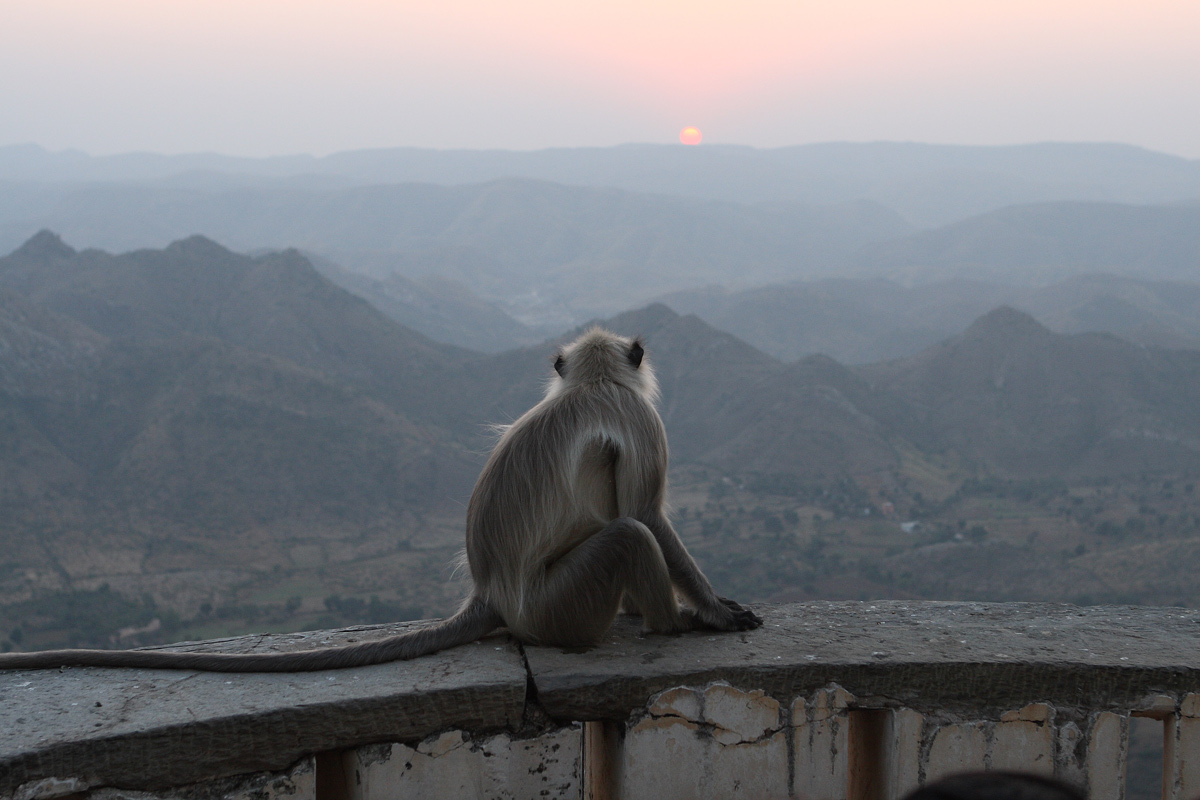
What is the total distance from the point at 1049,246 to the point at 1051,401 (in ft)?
355

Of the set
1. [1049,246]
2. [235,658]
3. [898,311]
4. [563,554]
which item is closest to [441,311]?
[898,311]

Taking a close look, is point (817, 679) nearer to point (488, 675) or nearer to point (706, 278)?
point (488, 675)

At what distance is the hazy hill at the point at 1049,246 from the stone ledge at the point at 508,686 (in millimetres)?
133875

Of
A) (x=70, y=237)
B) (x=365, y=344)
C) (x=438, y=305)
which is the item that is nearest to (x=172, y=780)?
(x=365, y=344)

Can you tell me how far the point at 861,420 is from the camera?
52812mm

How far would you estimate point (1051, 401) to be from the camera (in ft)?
183

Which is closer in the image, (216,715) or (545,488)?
(216,715)

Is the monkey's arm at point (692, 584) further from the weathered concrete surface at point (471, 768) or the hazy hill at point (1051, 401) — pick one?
the hazy hill at point (1051, 401)

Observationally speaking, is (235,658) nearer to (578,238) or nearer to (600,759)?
(600,759)

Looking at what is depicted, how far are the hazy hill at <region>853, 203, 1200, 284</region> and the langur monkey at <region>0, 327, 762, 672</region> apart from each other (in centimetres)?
13404

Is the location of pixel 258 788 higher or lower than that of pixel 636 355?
lower

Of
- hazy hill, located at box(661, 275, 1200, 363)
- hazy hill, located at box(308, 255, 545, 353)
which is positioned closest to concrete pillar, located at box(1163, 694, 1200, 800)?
hazy hill, located at box(661, 275, 1200, 363)

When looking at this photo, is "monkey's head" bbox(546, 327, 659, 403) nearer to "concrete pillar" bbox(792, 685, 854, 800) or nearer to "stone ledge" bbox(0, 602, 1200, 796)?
"stone ledge" bbox(0, 602, 1200, 796)

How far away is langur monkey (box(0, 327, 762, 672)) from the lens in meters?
3.13
